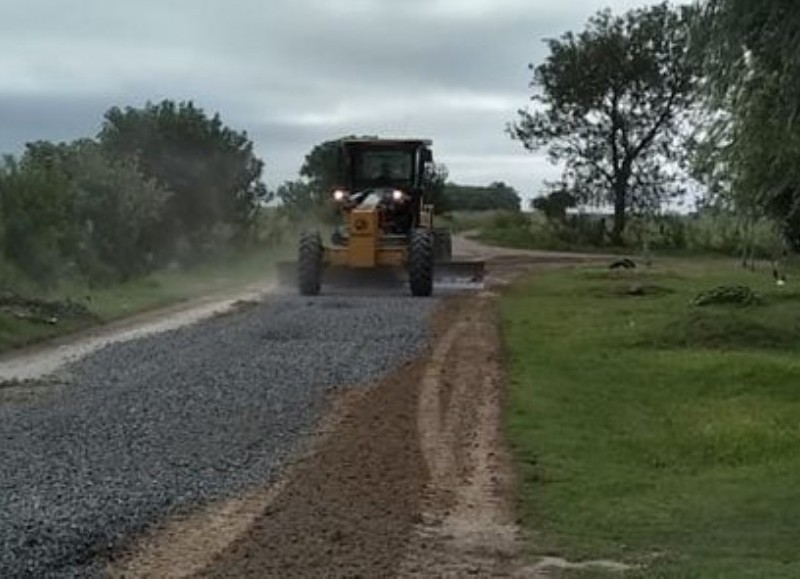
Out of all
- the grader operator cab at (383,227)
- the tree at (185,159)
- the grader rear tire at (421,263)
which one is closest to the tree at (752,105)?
the grader rear tire at (421,263)

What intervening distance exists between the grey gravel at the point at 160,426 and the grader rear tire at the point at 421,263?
259 inches

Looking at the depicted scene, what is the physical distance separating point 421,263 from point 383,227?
253 cm

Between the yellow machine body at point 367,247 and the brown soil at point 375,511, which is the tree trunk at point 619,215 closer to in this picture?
the yellow machine body at point 367,247

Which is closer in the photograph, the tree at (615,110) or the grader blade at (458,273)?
the grader blade at (458,273)

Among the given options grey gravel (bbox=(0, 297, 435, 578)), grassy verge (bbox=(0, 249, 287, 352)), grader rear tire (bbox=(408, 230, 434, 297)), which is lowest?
grassy verge (bbox=(0, 249, 287, 352))

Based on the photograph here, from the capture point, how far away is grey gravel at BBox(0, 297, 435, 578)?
31.1ft

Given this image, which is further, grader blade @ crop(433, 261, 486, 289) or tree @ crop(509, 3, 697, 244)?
tree @ crop(509, 3, 697, 244)

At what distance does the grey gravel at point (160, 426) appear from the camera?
31.1 feet

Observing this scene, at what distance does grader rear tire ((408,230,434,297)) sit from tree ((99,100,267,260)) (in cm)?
1796

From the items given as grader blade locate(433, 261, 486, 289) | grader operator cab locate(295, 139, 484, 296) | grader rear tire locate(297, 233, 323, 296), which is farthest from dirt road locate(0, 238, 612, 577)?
grader blade locate(433, 261, 486, 289)

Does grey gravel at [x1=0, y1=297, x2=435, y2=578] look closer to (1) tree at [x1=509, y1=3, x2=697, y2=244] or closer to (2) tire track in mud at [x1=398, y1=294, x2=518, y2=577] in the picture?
(2) tire track in mud at [x1=398, y1=294, x2=518, y2=577]

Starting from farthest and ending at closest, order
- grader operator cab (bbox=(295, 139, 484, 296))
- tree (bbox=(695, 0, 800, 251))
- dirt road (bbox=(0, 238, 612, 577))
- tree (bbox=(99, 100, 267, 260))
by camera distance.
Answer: tree (bbox=(99, 100, 267, 260)), grader operator cab (bbox=(295, 139, 484, 296)), tree (bbox=(695, 0, 800, 251)), dirt road (bbox=(0, 238, 612, 577))

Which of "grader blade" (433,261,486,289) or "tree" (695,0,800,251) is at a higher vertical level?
"tree" (695,0,800,251)

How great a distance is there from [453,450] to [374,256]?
19650 mm
